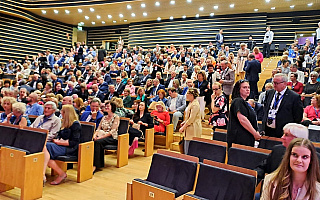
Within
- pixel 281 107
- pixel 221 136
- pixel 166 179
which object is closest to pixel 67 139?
pixel 166 179

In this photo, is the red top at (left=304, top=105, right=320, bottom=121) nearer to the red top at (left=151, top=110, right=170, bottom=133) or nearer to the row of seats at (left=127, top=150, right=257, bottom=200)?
the red top at (left=151, top=110, right=170, bottom=133)

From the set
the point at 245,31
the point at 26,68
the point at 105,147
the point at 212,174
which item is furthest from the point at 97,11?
the point at 212,174

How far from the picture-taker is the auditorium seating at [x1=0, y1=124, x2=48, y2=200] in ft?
9.10

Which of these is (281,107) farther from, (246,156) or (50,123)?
(50,123)

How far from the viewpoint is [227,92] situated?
5.30m

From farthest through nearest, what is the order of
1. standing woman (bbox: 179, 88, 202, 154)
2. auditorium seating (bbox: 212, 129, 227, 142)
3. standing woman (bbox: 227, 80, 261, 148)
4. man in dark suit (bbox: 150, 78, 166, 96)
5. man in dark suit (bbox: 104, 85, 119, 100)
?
man in dark suit (bbox: 150, 78, 166, 96) → man in dark suit (bbox: 104, 85, 119, 100) → standing woman (bbox: 179, 88, 202, 154) → auditorium seating (bbox: 212, 129, 227, 142) → standing woman (bbox: 227, 80, 261, 148)

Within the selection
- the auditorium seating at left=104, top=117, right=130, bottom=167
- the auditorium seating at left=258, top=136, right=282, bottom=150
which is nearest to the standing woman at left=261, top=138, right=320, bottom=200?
the auditorium seating at left=258, top=136, right=282, bottom=150

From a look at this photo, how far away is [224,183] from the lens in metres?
1.90

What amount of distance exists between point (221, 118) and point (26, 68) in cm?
925

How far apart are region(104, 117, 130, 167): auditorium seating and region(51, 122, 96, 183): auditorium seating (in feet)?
1.30

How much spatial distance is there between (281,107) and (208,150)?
845 millimetres

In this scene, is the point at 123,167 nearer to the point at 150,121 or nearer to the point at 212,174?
the point at 150,121

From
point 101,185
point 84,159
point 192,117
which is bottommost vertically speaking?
point 101,185

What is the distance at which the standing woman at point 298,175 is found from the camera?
142 centimetres
